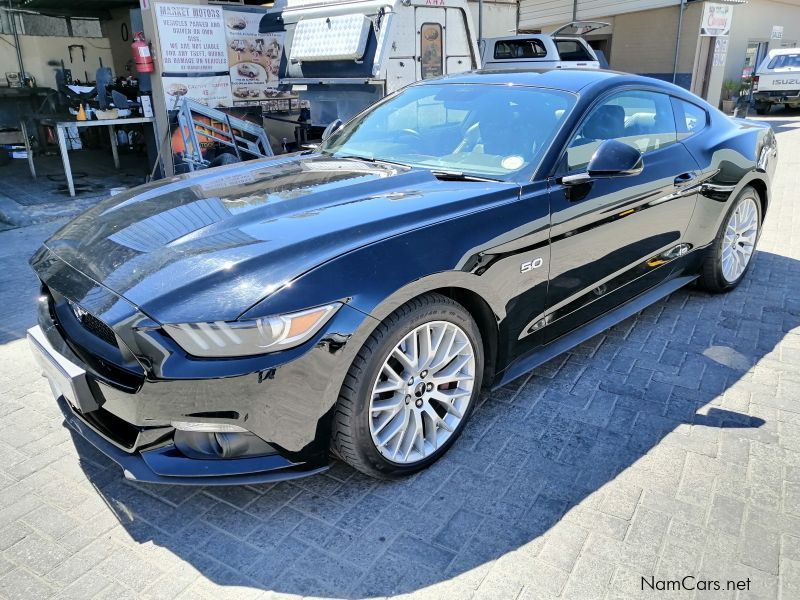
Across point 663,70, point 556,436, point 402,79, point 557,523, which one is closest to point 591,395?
point 556,436

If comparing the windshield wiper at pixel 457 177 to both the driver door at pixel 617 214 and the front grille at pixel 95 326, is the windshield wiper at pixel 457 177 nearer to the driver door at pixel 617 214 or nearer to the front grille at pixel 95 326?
the driver door at pixel 617 214

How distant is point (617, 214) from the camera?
3.34 m

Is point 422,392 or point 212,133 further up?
point 212,133

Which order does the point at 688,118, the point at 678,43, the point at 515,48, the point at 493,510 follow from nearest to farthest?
the point at 493,510 → the point at 688,118 → the point at 515,48 → the point at 678,43

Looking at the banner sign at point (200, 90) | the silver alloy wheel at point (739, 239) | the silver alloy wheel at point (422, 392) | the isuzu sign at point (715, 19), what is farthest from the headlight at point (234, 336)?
the isuzu sign at point (715, 19)

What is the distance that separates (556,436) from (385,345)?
112 centimetres

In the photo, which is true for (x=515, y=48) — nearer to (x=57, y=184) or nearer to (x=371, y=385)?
(x=57, y=184)

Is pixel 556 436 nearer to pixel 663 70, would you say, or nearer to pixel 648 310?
pixel 648 310

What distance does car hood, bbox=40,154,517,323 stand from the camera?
2186mm

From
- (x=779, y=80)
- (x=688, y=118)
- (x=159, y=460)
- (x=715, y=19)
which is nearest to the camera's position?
(x=159, y=460)

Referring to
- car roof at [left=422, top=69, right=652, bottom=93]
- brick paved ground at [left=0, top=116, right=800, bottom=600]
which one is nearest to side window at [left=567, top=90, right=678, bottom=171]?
car roof at [left=422, top=69, right=652, bottom=93]

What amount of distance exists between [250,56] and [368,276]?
33.5 ft

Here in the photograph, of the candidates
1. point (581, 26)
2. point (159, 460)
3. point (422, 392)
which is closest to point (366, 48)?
point (422, 392)

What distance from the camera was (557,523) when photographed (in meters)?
2.44
